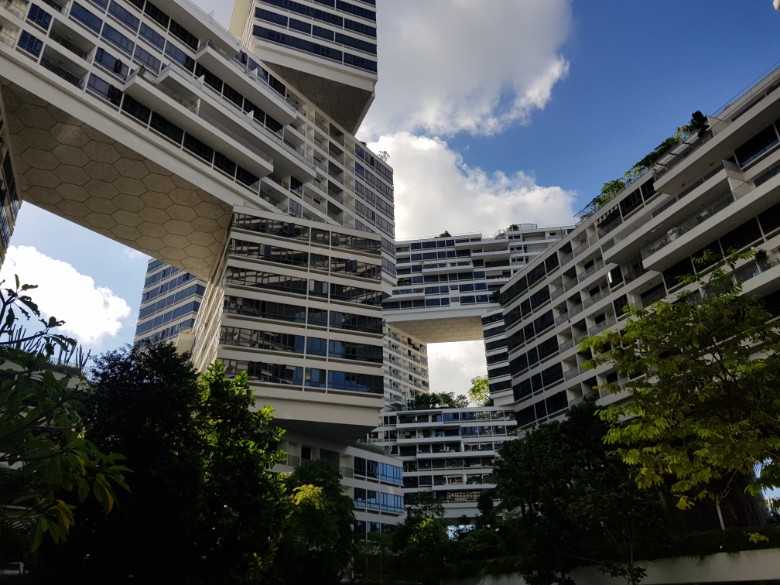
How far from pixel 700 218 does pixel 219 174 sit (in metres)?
35.4

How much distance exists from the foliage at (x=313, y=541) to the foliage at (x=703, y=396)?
17751 mm

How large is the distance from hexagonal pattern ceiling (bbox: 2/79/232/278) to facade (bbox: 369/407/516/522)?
1775 inches

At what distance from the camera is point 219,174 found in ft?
158

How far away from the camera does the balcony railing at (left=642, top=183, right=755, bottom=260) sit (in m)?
34.2

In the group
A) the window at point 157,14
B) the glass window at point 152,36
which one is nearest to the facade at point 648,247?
the glass window at point 152,36

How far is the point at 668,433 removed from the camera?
1164cm

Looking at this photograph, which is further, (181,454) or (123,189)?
(123,189)

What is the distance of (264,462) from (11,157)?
115ft

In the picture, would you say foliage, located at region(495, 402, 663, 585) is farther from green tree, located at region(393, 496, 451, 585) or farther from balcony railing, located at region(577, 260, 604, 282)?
balcony railing, located at region(577, 260, 604, 282)

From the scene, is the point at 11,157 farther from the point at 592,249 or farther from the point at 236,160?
the point at 592,249

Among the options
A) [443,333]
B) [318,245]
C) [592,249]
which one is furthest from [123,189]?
[443,333]

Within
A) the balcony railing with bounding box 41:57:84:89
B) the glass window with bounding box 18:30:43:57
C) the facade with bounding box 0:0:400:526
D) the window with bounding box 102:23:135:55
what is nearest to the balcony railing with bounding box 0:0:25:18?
the facade with bounding box 0:0:400:526

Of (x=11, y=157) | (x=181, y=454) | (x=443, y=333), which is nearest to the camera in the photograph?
(x=181, y=454)

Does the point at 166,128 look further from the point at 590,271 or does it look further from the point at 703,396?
the point at 703,396
